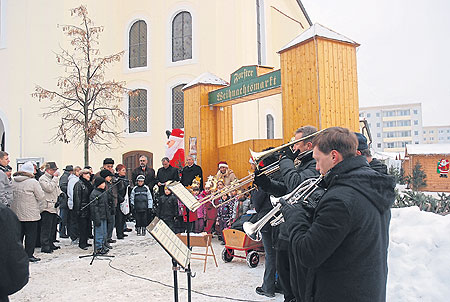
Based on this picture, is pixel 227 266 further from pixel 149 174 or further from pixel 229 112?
pixel 229 112

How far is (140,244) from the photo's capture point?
9867 millimetres

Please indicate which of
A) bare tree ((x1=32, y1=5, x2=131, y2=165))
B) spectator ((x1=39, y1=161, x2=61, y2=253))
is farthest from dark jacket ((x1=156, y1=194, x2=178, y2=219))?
bare tree ((x1=32, y1=5, x2=131, y2=165))

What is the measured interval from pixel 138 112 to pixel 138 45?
3.47 meters

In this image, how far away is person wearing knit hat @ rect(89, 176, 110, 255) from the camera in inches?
336

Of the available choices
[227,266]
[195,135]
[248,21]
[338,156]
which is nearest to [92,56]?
[248,21]

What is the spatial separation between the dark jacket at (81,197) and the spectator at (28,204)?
987 millimetres

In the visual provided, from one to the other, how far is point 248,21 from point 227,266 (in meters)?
14.1

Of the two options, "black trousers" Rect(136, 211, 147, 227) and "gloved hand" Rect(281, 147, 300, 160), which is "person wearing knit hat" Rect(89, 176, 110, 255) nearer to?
"black trousers" Rect(136, 211, 147, 227)

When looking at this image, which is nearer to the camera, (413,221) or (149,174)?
(413,221)

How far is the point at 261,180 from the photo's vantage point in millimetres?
4184

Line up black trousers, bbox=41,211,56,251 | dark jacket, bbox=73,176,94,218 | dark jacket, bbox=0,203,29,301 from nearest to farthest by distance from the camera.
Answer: dark jacket, bbox=0,203,29,301 → black trousers, bbox=41,211,56,251 → dark jacket, bbox=73,176,94,218

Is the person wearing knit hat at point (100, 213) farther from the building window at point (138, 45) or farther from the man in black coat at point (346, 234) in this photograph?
the building window at point (138, 45)

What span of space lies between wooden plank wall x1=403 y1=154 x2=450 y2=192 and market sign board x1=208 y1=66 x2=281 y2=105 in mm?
21542

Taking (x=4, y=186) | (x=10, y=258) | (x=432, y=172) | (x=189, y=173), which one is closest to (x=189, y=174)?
(x=189, y=173)
